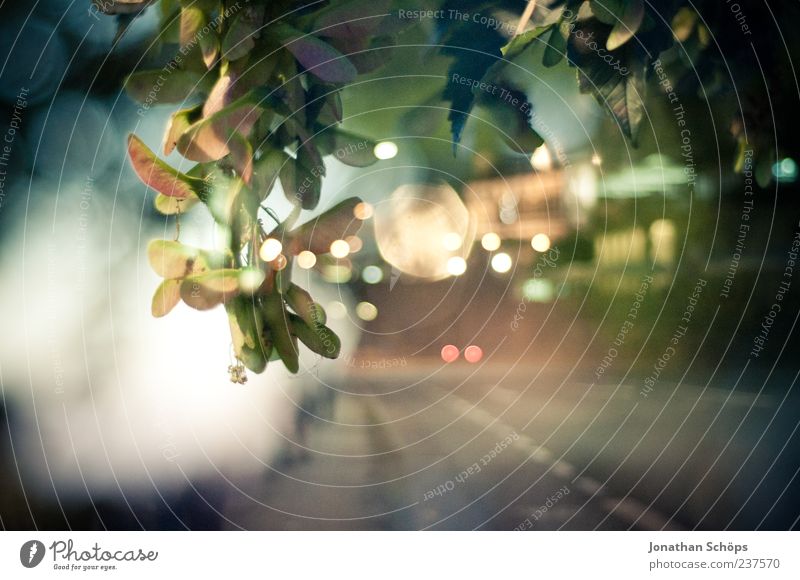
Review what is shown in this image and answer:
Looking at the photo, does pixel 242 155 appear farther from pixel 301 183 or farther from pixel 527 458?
pixel 527 458

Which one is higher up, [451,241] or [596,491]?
[451,241]

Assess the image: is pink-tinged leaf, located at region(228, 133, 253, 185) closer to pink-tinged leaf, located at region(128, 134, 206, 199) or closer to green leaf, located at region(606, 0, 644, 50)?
pink-tinged leaf, located at region(128, 134, 206, 199)

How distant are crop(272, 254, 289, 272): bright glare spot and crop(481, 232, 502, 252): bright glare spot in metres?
0.23

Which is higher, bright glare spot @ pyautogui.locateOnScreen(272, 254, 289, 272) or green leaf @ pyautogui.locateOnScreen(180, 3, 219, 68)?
green leaf @ pyautogui.locateOnScreen(180, 3, 219, 68)

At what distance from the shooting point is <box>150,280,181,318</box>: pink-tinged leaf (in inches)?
33.7

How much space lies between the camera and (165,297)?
856 mm

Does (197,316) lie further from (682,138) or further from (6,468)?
(682,138)

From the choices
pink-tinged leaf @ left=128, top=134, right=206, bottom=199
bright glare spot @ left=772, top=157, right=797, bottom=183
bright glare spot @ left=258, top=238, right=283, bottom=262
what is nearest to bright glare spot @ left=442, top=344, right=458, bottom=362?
bright glare spot @ left=258, top=238, right=283, bottom=262

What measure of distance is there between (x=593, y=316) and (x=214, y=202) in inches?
18.0
